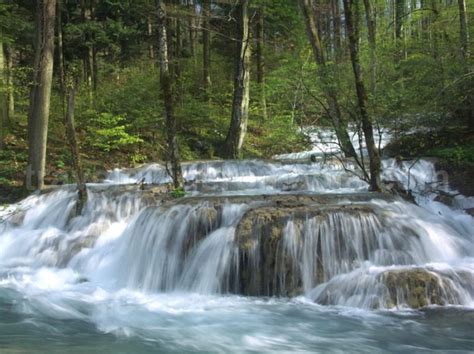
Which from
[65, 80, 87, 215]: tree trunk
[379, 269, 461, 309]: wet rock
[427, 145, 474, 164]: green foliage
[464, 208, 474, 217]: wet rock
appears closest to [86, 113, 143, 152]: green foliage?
[65, 80, 87, 215]: tree trunk

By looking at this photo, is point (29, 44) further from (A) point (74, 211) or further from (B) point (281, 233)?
(B) point (281, 233)

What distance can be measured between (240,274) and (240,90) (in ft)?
33.5

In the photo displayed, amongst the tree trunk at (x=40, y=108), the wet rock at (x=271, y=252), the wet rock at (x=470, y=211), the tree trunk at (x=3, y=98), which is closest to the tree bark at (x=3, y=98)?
the tree trunk at (x=3, y=98)

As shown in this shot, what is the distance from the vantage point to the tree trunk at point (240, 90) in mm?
16500

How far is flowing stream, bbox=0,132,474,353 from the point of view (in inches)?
223

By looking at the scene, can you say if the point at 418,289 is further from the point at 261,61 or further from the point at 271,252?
the point at 261,61

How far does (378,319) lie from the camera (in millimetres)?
6070

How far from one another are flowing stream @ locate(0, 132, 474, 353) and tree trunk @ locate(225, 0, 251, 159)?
619 cm

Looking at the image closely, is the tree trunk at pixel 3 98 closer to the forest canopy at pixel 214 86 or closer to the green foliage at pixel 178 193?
the forest canopy at pixel 214 86

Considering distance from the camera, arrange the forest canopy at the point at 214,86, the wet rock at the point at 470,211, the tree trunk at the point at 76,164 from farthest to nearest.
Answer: the forest canopy at the point at 214,86 → the tree trunk at the point at 76,164 → the wet rock at the point at 470,211

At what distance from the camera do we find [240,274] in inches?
297

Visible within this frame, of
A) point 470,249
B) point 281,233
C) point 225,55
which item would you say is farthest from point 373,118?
point 225,55

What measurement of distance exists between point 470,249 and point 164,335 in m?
5.12

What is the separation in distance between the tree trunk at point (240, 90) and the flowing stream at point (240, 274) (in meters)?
6.19
